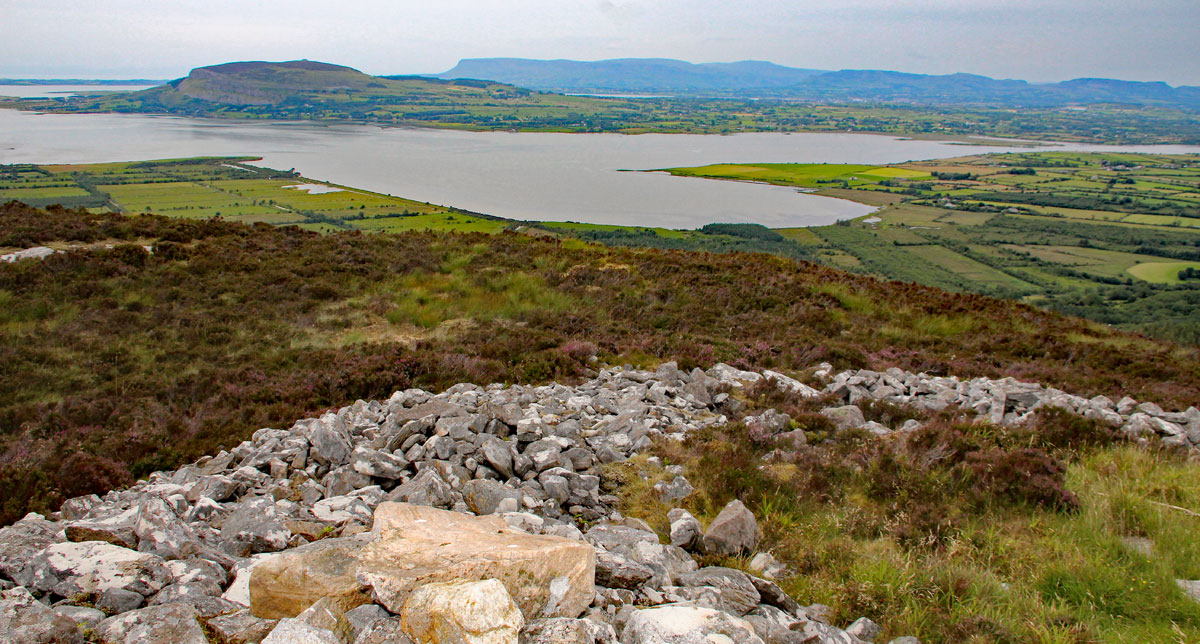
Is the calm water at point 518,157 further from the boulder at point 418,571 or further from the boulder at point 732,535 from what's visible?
the boulder at point 418,571

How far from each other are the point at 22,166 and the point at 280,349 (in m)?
90.7

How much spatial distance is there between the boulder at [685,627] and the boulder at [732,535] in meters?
1.54

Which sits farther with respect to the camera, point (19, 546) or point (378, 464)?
point (378, 464)

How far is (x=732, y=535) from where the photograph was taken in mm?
5875

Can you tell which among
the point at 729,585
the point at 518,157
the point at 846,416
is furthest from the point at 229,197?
the point at 729,585

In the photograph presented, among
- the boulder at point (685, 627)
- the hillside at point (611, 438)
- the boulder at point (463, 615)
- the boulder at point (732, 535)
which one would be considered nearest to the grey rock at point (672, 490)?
the hillside at point (611, 438)

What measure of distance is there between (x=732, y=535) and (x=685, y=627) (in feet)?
6.31

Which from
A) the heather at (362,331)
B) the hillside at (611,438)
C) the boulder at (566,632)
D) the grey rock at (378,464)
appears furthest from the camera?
the heather at (362,331)

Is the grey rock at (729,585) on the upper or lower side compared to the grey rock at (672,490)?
upper

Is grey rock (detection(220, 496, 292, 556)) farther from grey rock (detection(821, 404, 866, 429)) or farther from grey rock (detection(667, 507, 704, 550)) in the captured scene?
grey rock (detection(821, 404, 866, 429))

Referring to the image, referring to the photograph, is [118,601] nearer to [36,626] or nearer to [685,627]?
[36,626]

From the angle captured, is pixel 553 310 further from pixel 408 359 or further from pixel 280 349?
pixel 280 349

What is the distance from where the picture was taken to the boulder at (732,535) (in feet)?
19.2

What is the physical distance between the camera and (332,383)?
12.0 metres
